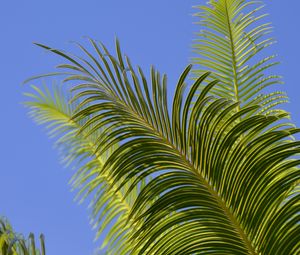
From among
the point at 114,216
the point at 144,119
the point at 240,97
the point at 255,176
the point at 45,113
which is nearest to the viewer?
the point at 255,176

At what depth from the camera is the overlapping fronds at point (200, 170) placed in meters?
3.16

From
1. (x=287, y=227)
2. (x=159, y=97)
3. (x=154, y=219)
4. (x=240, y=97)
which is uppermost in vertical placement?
(x=240, y=97)

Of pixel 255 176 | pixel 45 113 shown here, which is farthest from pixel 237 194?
pixel 45 113

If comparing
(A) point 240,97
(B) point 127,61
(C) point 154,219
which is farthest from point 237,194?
(A) point 240,97

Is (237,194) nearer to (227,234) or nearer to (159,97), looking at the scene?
(227,234)

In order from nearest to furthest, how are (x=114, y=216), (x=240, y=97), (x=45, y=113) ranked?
(x=240, y=97) < (x=114, y=216) < (x=45, y=113)

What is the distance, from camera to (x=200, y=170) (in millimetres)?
3307

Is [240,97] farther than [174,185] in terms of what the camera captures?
Yes

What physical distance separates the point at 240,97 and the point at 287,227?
4.24 ft

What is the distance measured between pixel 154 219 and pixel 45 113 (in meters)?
2.02

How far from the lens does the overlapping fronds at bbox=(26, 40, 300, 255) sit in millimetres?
3160

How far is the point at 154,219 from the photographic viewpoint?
3213mm

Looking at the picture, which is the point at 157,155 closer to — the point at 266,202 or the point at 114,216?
the point at 266,202

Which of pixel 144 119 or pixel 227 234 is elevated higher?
pixel 144 119
